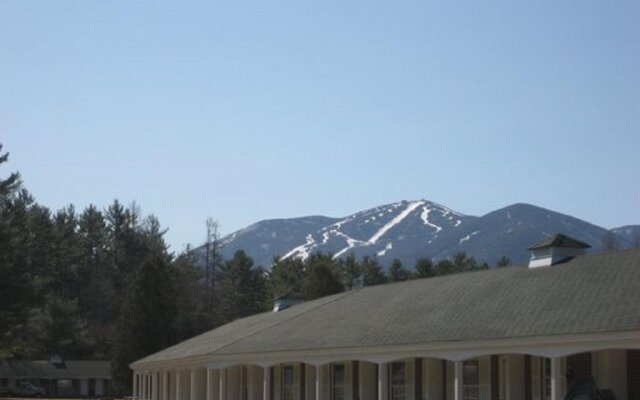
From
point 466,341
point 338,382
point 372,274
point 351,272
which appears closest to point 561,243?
point 466,341

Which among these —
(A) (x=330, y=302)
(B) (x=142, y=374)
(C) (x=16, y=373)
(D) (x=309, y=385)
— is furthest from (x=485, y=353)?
(C) (x=16, y=373)

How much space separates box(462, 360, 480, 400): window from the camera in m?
31.3

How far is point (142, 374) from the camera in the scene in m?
61.6

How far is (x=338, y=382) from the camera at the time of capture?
3772 cm

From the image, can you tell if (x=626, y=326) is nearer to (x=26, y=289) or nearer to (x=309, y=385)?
(x=309, y=385)

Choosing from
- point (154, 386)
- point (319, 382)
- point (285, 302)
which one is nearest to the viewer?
point (319, 382)

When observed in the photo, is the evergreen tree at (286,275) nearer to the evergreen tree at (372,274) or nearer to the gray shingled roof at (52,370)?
the evergreen tree at (372,274)

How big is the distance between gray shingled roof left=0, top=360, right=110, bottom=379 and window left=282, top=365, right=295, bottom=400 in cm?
5818

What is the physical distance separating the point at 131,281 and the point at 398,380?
65000 millimetres

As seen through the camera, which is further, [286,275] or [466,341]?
[286,275]

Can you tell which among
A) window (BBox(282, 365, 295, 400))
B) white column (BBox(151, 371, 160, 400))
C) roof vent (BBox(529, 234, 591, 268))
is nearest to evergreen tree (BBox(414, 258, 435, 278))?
white column (BBox(151, 371, 160, 400))

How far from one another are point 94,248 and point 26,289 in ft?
201

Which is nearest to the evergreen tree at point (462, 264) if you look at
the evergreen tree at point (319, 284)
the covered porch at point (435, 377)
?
the evergreen tree at point (319, 284)

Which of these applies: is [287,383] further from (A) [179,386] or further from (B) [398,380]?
(A) [179,386]
